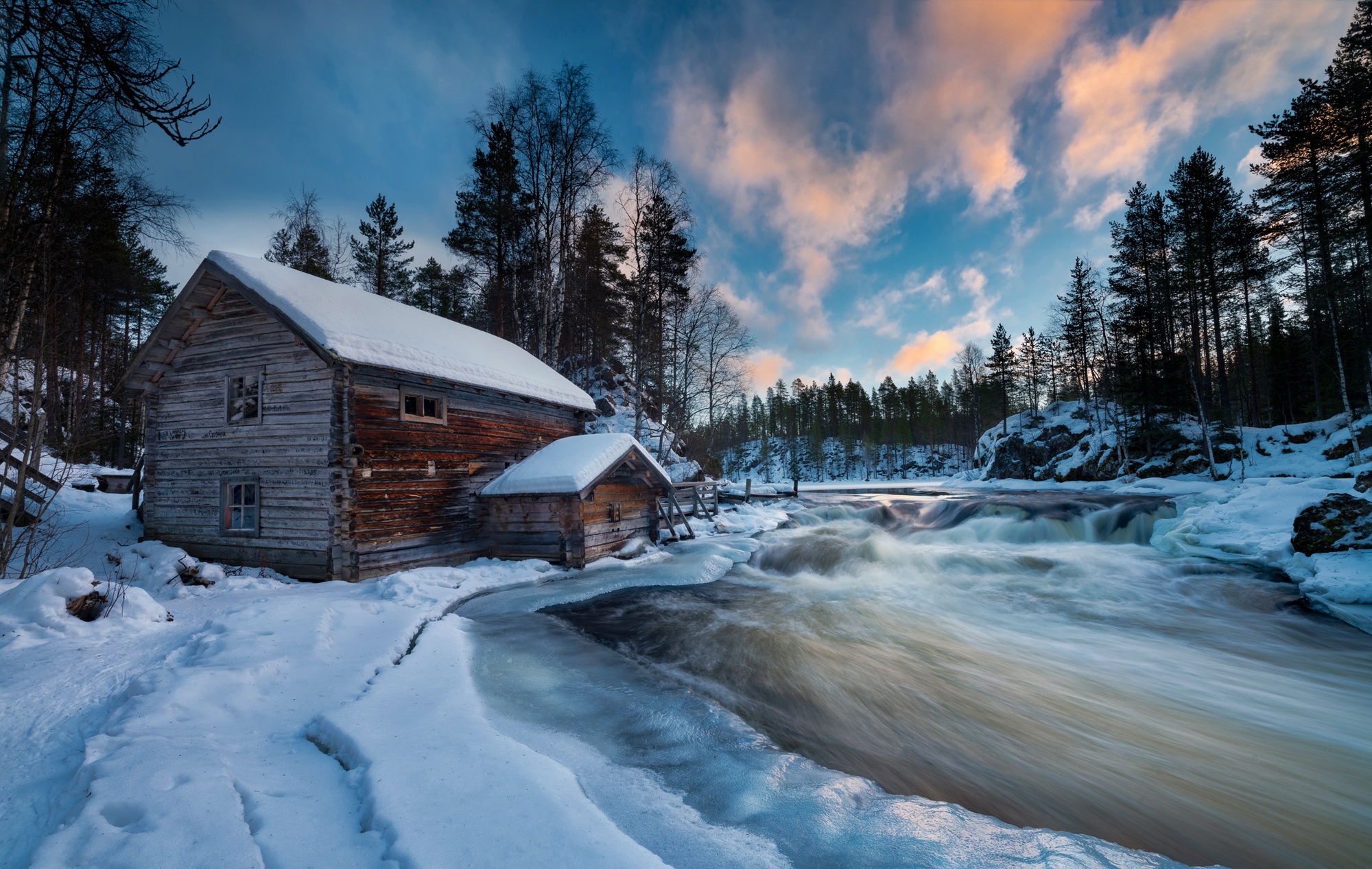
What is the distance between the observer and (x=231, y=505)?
10.8 m

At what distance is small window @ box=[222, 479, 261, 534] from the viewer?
416 inches

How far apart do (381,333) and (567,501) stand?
5752 mm

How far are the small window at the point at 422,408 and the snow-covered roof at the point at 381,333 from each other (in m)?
0.72

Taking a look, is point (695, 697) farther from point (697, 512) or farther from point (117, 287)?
point (117, 287)

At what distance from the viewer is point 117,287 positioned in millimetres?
22891

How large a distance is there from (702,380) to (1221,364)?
25.7 meters

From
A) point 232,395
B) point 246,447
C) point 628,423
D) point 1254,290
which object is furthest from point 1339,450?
point 232,395

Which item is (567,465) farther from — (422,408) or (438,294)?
(438,294)

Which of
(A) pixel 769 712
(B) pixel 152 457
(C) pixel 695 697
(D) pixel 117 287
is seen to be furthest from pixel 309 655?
(D) pixel 117 287

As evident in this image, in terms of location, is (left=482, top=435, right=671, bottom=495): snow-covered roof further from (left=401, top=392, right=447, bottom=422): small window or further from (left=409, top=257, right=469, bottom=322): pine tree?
(left=409, top=257, right=469, bottom=322): pine tree

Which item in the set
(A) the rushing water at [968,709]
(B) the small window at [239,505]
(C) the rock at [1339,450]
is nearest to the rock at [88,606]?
(A) the rushing water at [968,709]

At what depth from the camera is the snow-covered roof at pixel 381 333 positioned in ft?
32.1

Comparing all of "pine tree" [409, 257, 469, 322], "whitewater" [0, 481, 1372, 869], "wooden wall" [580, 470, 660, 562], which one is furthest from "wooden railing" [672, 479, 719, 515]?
"pine tree" [409, 257, 469, 322]

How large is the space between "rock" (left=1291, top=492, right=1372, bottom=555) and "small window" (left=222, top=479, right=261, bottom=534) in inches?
848
